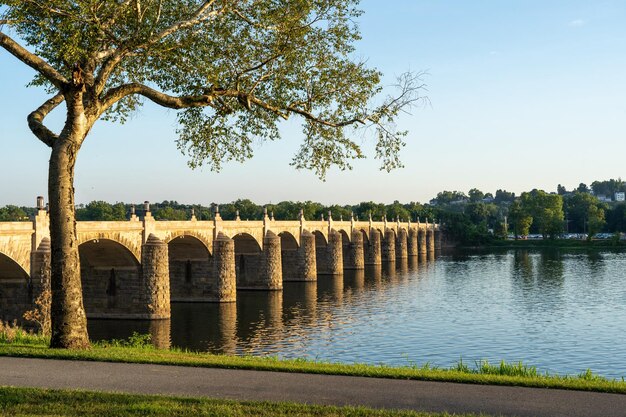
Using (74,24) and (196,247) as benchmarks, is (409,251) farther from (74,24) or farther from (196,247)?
(74,24)

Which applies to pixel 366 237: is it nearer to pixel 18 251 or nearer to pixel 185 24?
pixel 18 251

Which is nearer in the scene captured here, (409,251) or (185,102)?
(185,102)

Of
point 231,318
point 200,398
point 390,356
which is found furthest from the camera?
point 231,318

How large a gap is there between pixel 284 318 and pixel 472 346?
46.8 ft

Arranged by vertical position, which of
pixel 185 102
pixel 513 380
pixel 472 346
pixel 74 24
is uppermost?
pixel 74 24

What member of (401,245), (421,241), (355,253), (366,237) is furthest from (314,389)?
(421,241)

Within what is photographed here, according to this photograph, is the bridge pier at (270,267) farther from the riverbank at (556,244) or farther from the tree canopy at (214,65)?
the riverbank at (556,244)

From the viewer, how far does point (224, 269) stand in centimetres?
5091

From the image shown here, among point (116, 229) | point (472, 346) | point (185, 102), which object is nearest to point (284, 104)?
point (185, 102)

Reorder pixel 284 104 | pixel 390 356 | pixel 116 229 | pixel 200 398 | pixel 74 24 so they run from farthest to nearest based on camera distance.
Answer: pixel 116 229 → pixel 390 356 → pixel 284 104 → pixel 74 24 → pixel 200 398

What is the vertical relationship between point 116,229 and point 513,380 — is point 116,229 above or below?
above

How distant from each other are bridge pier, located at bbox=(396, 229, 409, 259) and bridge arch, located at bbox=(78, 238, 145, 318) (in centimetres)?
8126

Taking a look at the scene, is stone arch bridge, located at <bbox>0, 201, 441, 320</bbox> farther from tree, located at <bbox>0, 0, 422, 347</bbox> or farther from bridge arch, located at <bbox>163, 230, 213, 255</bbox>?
tree, located at <bbox>0, 0, 422, 347</bbox>

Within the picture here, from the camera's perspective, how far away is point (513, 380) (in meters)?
14.5
